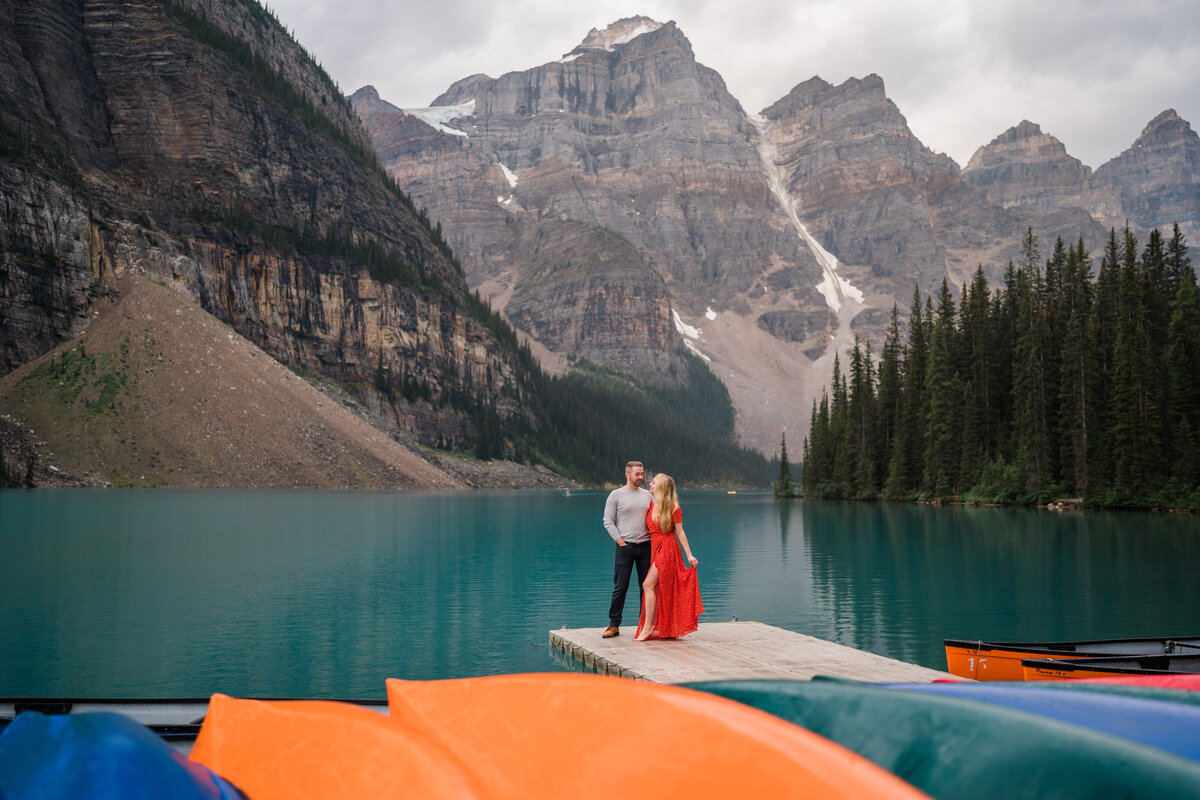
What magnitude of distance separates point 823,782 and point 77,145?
427 ft

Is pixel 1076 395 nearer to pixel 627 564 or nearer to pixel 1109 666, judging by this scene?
pixel 627 564

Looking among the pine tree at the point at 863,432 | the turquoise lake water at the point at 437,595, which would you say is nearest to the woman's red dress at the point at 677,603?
the turquoise lake water at the point at 437,595

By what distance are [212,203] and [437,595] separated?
384ft

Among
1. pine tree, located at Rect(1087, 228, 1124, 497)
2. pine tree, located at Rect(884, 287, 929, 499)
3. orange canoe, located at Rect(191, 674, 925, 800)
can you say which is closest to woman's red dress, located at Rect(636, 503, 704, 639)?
orange canoe, located at Rect(191, 674, 925, 800)

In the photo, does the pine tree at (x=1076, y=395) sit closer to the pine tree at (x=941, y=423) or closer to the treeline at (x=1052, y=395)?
the treeline at (x=1052, y=395)

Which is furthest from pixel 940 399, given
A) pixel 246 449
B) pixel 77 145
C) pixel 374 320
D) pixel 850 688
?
pixel 77 145

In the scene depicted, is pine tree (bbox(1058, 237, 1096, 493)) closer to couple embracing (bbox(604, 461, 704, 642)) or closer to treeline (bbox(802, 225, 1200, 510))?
treeline (bbox(802, 225, 1200, 510))

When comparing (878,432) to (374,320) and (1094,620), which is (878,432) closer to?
(1094,620)

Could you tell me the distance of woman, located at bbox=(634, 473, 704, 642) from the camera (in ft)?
36.6

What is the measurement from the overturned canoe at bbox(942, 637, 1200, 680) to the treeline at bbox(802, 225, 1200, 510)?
45.7 metres

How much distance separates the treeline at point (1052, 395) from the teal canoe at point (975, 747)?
2147 inches

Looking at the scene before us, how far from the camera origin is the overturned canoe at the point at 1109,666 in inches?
304

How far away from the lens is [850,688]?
2816mm

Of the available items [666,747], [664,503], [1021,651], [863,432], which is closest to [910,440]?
[863,432]
